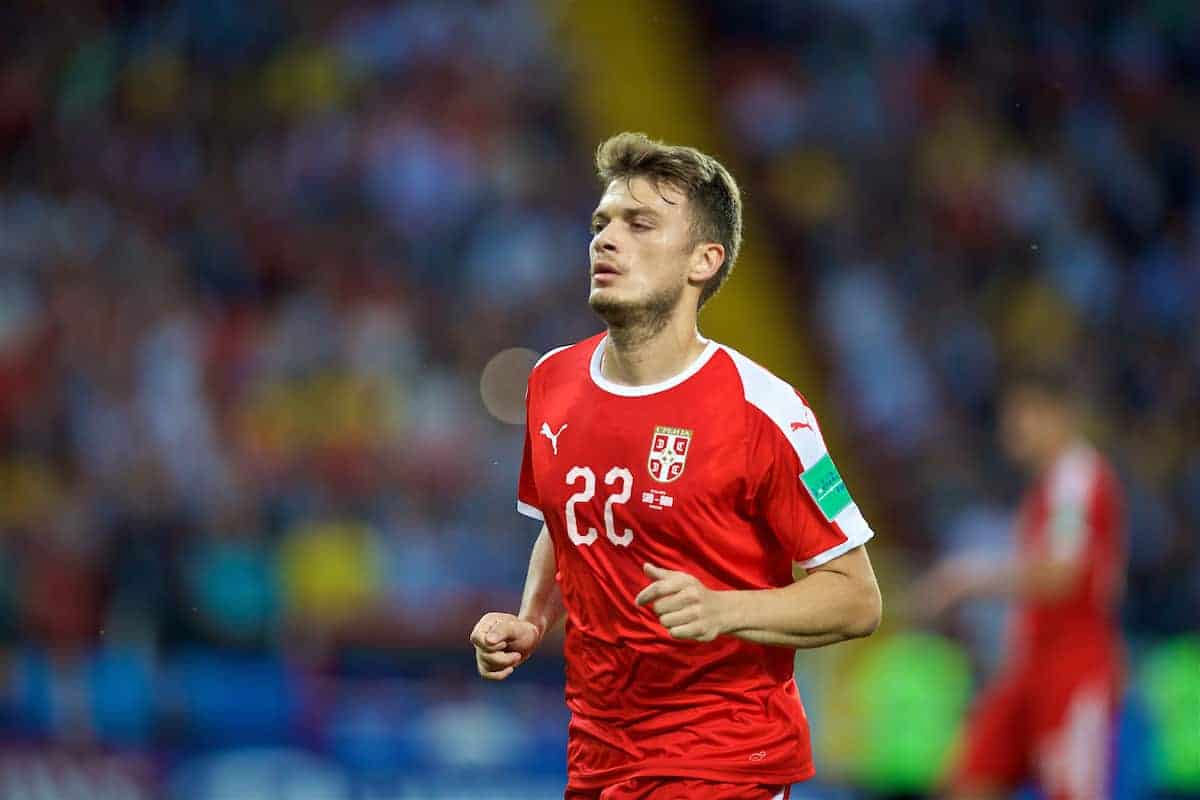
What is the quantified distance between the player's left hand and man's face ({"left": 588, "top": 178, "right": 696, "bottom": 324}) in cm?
82

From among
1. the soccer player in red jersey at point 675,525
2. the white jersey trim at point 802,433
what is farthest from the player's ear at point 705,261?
the white jersey trim at point 802,433

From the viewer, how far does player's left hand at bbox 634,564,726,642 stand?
11.4 ft

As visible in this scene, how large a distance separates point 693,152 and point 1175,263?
9.47m

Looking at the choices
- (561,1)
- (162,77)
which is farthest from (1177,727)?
(162,77)

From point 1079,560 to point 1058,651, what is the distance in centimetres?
43

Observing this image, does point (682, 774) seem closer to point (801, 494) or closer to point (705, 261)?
point (801, 494)

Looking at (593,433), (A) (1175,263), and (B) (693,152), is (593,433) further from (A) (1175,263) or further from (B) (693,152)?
(A) (1175,263)

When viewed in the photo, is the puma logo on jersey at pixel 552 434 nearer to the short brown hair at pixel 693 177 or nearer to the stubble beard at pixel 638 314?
the stubble beard at pixel 638 314

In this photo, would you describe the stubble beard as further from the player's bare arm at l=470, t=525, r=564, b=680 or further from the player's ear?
the player's bare arm at l=470, t=525, r=564, b=680

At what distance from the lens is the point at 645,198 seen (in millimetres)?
4199

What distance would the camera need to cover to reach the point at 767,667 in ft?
13.5

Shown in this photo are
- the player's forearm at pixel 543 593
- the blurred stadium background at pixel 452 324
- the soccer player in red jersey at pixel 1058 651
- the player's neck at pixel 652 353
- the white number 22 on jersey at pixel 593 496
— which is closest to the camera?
the white number 22 on jersey at pixel 593 496

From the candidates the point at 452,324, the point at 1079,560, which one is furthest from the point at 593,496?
the point at 452,324

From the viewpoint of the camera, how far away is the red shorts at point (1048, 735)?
24.7 ft
